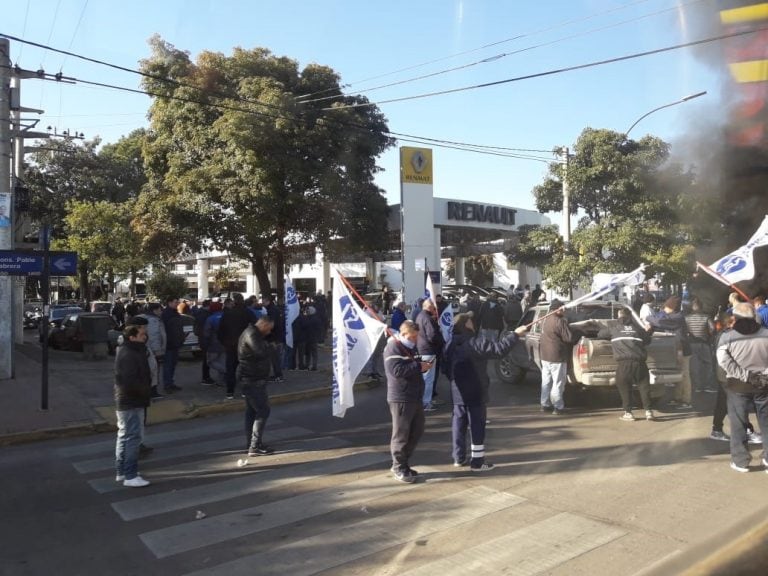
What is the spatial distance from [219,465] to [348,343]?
1945 millimetres

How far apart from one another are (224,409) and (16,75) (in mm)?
8796

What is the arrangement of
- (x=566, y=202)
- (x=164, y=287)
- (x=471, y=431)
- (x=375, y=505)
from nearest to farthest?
1. (x=375, y=505)
2. (x=471, y=431)
3. (x=566, y=202)
4. (x=164, y=287)

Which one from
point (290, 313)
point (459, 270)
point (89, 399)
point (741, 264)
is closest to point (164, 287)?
point (459, 270)

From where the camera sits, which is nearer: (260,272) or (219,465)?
(219,465)

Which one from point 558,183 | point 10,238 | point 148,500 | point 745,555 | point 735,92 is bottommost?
point 148,500

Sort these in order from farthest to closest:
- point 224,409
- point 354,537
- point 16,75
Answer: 1. point 16,75
2. point 224,409
3. point 354,537

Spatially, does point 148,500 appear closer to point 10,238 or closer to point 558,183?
point 10,238

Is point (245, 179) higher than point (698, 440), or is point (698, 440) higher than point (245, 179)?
point (245, 179)

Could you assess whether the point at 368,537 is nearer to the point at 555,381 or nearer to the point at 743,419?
the point at 743,419

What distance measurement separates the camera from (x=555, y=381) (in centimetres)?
861

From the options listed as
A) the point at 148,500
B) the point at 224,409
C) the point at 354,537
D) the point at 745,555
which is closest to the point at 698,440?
the point at 354,537

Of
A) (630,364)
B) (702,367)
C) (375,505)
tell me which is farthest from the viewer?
(702,367)

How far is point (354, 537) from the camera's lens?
448 centimetres

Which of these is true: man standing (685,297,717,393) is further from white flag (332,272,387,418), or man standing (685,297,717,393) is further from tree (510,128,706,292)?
white flag (332,272,387,418)
